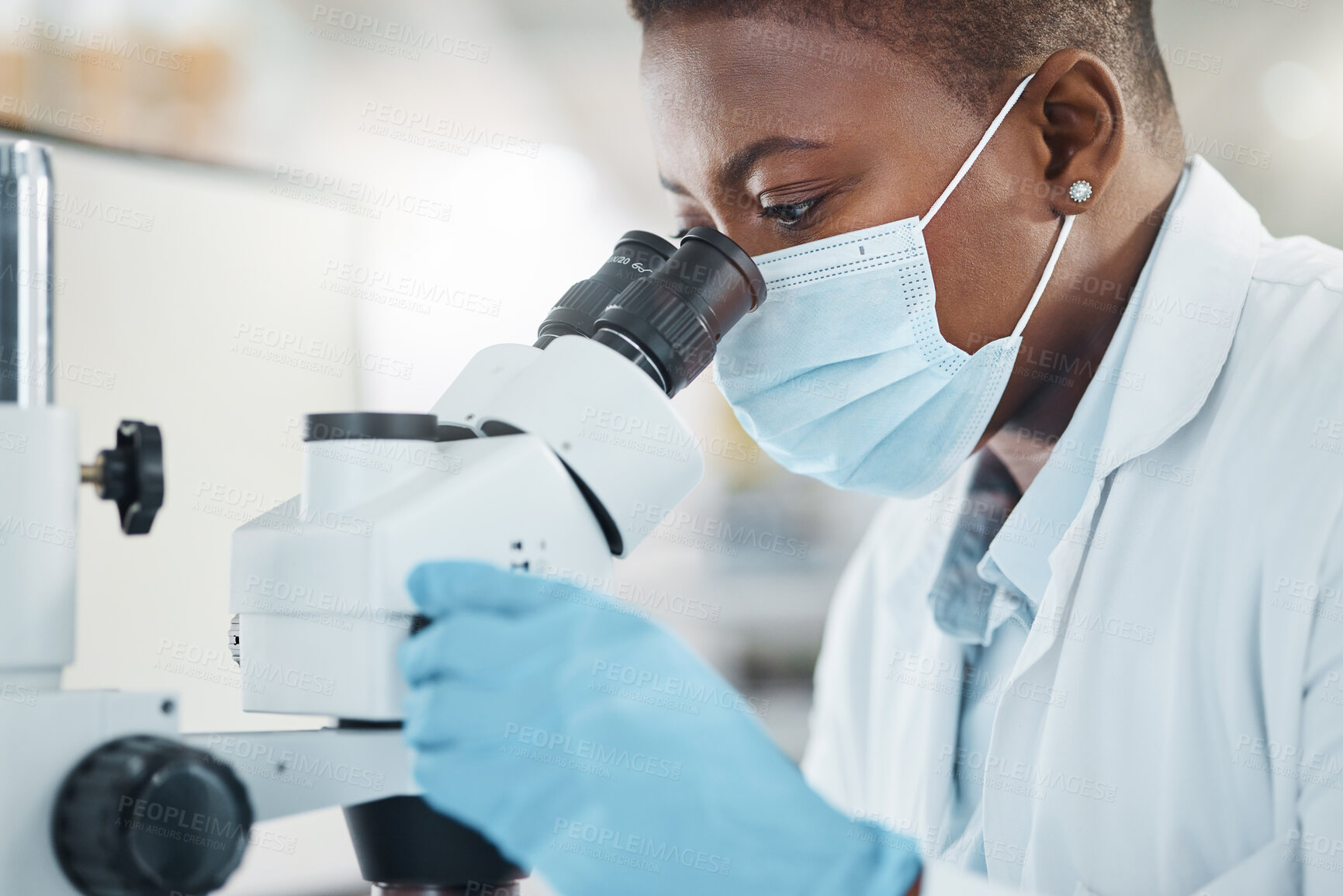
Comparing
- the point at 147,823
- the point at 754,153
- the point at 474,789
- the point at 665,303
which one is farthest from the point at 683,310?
the point at 147,823

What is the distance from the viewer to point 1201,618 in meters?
0.91

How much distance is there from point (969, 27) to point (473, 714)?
82cm

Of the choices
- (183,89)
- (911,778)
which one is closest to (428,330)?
(183,89)

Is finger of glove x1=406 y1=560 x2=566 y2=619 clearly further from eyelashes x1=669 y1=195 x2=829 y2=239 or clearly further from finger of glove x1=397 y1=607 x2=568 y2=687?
eyelashes x1=669 y1=195 x2=829 y2=239

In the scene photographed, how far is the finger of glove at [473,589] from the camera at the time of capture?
0.60m

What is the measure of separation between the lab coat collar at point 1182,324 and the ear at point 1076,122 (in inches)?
4.5

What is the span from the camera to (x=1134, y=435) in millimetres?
1003

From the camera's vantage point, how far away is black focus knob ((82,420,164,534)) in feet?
2.01

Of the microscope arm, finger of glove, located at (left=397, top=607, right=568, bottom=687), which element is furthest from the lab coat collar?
the microscope arm

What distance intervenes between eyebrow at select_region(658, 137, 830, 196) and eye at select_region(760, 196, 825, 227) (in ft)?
0.15

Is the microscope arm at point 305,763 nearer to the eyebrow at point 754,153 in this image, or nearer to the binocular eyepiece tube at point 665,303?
the binocular eyepiece tube at point 665,303

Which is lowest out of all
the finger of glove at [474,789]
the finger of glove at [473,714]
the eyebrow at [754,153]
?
the finger of glove at [474,789]

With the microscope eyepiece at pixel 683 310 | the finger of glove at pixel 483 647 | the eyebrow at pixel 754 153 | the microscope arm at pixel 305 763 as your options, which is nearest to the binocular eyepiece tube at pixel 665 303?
the microscope eyepiece at pixel 683 310

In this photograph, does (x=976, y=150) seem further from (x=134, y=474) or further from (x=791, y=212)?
(x=134, y=474)
